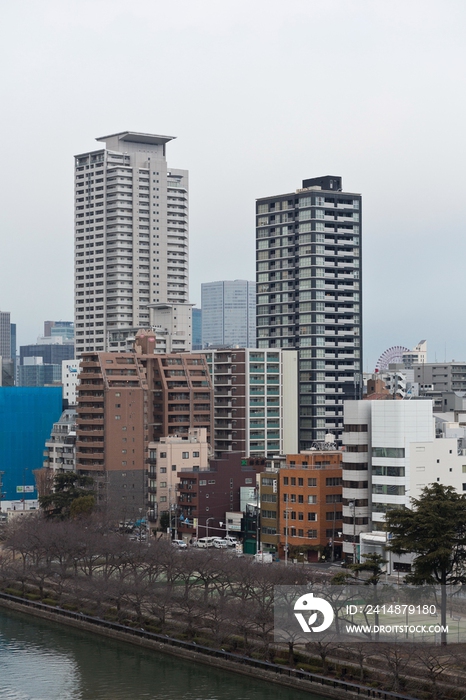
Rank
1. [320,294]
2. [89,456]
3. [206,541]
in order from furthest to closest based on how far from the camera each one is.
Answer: [320,294]
[89,456]
[206,541]

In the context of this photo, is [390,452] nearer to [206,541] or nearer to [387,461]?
[387,461]

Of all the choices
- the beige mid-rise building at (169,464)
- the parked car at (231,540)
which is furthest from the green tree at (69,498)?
the parked car at (231,540)

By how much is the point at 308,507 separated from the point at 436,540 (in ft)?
52.4

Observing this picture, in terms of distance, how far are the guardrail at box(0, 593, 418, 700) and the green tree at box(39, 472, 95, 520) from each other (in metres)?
11.2

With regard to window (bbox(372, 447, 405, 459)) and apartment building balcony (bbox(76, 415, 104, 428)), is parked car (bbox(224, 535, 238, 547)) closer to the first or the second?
window (bbox(372, 447, 405, 459))

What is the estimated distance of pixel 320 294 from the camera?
250ft

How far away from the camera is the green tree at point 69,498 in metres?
54.8

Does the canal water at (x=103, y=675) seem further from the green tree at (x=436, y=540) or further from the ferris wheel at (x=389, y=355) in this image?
the ferris wheel at (x=389, y=355)

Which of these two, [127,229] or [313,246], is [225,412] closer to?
[313,246]

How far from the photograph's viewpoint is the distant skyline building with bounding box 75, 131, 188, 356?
367 feet

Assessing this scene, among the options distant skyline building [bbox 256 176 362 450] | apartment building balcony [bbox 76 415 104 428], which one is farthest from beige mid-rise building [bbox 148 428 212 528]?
distant skyline building [bbox 256 176 362 450]

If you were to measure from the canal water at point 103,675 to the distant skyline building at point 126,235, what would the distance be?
74389 millimetres

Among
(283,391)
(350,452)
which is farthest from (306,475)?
(283,391)

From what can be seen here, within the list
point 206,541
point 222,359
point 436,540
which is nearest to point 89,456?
point 222,359
